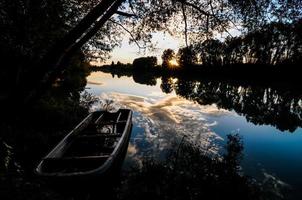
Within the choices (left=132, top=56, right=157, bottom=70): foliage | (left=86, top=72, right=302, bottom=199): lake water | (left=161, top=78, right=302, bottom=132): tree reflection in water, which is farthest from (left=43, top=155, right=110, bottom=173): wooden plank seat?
(left=132, top=56, right=157, bottom=70): foliage

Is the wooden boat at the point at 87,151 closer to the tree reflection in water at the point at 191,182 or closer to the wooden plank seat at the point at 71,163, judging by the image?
the wooden plank seat at the point at 71,163

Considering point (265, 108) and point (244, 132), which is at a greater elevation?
point (265, 108)

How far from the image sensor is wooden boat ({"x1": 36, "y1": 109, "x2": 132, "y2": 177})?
30.3 ft

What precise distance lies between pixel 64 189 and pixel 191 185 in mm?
4298

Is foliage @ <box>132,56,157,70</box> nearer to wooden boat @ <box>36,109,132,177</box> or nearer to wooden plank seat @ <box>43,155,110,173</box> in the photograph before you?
wooden boat @ <box>36,109,132,177</box>

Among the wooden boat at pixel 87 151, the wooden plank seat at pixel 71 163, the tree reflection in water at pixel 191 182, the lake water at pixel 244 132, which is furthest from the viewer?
the lake water at pixel 244 132

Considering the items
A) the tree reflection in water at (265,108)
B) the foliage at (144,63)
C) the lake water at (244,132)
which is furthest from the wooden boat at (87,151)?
the foliage at (144,63)

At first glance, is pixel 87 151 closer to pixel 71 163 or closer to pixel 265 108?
pixel 71 163

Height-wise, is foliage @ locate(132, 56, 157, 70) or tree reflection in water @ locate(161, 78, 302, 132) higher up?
foliage @ locate(132, 56, 157, 70)

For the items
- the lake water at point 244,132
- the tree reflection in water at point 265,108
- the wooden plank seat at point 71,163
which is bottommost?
the lake water at point 244,132

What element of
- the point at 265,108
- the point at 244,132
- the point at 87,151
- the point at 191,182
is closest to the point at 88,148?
the point at 87,151

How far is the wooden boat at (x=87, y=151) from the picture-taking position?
9.22 m

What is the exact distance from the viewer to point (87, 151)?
44.2 feet

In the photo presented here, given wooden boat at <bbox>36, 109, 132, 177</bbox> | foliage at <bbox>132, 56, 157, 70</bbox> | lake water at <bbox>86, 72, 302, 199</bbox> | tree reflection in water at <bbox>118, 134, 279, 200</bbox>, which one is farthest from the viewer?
foliage at <bbox>132, 56, 157, 70</bbox>
